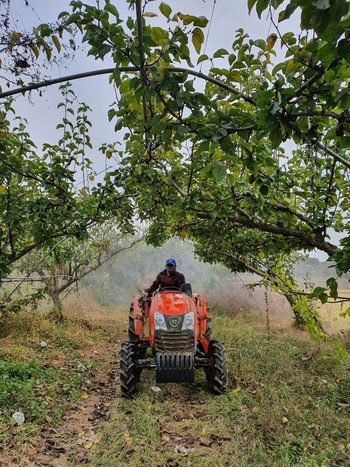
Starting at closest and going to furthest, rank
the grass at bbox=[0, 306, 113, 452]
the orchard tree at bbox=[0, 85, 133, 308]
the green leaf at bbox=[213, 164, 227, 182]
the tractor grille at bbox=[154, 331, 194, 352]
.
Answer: the green leaf at bbox=[213, 164, 227, 182] < the orchard tree at bbox=[0, 85, 133, 308] < the grass at bbox=[0, 306, 113, 452] < the tractor grille at bbox=[154, 331, 194, 352]

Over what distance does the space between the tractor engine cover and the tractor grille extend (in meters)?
0.23

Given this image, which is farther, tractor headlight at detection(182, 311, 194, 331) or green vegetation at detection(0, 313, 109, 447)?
tractor headlight at detection(182, 311, 194, 331)

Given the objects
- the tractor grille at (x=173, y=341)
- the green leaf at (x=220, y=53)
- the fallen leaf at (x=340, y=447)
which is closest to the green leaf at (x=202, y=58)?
the green leaf at (x=220, y=53)

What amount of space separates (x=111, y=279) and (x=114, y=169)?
9597mm

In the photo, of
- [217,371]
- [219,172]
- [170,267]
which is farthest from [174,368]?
[219,172]

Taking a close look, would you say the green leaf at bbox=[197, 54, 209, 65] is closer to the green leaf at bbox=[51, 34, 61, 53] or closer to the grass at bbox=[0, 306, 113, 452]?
the green leaf at bbox=[51, 34, 61, 53]

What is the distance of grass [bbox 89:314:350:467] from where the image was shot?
291 cm

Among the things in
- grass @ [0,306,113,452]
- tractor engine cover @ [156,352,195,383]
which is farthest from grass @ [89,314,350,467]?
grass @ [0,306,113,452]

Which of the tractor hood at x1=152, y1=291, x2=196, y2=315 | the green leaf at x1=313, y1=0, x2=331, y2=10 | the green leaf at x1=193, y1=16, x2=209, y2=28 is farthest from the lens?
the tractor hood at x1=152, y1=291, x2=196, y2=315

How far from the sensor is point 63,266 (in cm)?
941

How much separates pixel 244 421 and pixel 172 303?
5.25 ft

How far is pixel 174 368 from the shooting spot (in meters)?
3.94

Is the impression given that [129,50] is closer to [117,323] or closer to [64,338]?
[64,338]

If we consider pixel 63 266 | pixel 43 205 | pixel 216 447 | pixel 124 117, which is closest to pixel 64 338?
pixel 63 266
